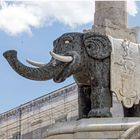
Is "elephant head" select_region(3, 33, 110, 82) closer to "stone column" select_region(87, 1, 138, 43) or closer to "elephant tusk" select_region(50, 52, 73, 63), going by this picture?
"elephant tusk" select_region(50, 52, 73, 63)

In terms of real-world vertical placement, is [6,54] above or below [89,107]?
above

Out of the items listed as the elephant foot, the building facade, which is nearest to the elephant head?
the elephant foot

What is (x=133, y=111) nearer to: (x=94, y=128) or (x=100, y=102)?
(x=100, y=102)

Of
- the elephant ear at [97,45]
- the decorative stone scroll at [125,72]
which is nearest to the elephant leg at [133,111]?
the decorative stone scroll at [125,72]

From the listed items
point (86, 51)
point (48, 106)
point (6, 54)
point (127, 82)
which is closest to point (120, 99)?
point (127, 82)

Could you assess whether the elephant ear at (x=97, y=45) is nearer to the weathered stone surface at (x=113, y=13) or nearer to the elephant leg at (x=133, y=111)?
the elephant leg at (x=133, y=111)

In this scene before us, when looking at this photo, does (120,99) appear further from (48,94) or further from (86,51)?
(48,94)

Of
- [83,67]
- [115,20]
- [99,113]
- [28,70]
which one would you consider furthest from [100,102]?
[115,20]

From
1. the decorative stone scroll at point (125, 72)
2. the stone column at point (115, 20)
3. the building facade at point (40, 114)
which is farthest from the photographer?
the building facade at point (40, 114)

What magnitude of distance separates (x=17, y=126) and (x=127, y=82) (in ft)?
67.4

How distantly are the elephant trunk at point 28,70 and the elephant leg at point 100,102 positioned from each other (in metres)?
0.91

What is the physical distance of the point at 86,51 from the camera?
472 inches

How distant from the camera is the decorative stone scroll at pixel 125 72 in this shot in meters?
11.8

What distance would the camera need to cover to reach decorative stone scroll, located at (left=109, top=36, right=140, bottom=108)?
11773 millimetres
